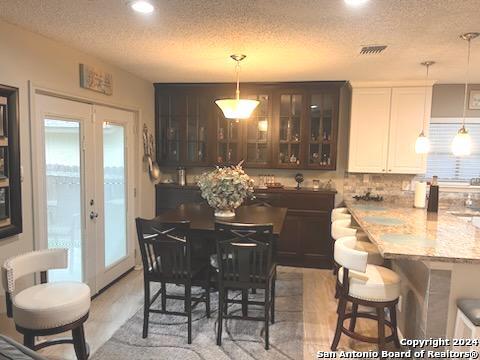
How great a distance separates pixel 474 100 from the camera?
451 centimetres

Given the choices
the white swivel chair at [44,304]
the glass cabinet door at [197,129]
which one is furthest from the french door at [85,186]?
the glass cabinet door at [197,129]

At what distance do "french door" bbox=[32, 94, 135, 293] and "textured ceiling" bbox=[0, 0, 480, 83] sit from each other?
2.22 feet

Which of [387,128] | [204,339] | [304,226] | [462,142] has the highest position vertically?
[387,128]

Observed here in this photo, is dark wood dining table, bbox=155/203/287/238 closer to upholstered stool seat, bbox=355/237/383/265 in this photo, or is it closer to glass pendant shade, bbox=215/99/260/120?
upholstered stool seat, bbox=355/237/383/265

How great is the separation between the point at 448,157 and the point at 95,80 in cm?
451

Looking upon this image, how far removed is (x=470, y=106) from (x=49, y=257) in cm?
506

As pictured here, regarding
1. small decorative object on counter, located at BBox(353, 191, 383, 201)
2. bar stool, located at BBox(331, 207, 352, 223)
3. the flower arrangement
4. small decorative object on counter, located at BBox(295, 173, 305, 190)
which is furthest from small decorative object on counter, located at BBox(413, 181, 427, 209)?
the flower arrangement

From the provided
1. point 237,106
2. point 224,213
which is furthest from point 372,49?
point 224,213

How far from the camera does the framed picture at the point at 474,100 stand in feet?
14.8

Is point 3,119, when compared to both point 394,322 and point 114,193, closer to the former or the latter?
point 114,193

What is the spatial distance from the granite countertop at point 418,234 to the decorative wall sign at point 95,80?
2.89m

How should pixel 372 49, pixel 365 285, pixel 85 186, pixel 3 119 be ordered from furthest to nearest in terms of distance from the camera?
pixel 85 186, pixel 372 49, pixel 3 119, pixel 365 285

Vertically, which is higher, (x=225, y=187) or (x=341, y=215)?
(x=225, y=187)

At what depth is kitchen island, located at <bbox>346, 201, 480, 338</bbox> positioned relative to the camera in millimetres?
2150
